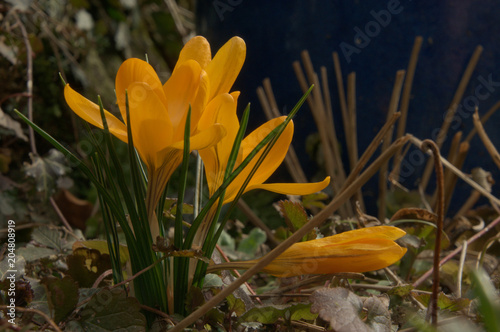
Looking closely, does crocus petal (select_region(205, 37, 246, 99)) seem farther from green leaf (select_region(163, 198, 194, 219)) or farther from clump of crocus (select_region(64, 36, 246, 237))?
green leaf (select_region(163, 198, 194, 219))

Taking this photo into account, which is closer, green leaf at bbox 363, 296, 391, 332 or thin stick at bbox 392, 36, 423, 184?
green leaf at bbox 363, 296, 391, 332

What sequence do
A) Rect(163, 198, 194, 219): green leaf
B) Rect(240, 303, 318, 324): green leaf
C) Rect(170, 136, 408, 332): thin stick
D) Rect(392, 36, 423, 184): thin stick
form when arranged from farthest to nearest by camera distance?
1. Rect(392, 36, 423, 184): thin stick
2. Rect(163, 198, 194, 219): green leaf
3. Rect(240, 303, 318, 324): green leaf
4. Rect(170, 136, 408, 332): thin stick

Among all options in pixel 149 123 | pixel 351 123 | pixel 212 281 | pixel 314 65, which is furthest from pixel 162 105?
pixel 314 65

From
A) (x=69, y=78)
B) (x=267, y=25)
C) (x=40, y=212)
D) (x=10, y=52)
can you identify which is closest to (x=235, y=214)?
(x=40, y=212)

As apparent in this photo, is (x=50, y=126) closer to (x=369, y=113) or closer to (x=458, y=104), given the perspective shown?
(x=369, y=113)

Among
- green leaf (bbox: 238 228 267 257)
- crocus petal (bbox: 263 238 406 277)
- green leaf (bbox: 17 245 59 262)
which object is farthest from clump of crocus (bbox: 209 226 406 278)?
green leaf (bbox: 238 228 267 257)

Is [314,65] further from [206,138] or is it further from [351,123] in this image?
[206,138]

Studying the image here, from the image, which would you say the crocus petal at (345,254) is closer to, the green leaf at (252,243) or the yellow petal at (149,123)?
the yellow petal at (149,123)
